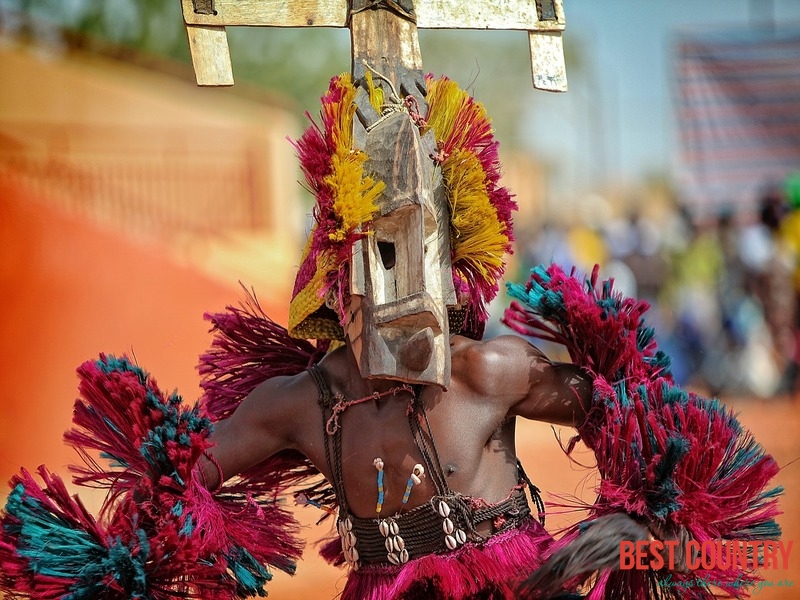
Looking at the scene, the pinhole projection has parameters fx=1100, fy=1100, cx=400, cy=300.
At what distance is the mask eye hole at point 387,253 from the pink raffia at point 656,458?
1.81 ft

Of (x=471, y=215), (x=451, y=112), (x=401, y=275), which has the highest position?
(x=451, y=112)

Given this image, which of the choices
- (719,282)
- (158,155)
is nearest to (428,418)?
(719,282)

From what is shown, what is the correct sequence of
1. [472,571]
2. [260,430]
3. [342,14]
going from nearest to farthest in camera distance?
[472,571] < [342,14] < [260,430]

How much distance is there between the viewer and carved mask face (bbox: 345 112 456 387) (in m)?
2.71

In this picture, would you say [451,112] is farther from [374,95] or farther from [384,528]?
[384,528]

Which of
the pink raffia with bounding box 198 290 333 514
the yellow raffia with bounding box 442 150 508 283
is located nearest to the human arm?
the pink raffia with bounding box 198 290 333 514

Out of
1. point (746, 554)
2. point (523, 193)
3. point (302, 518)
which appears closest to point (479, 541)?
point (746, 554)

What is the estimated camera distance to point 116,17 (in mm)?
16625

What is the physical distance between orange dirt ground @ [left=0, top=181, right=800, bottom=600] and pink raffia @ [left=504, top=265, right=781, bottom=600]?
393 centimetres

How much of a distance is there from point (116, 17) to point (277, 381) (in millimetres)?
14761

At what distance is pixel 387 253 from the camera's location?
112 inches

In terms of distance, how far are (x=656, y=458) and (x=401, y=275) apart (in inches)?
30.8

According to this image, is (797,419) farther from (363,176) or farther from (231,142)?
(363,176)

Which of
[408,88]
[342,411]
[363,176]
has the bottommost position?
[342,411]
